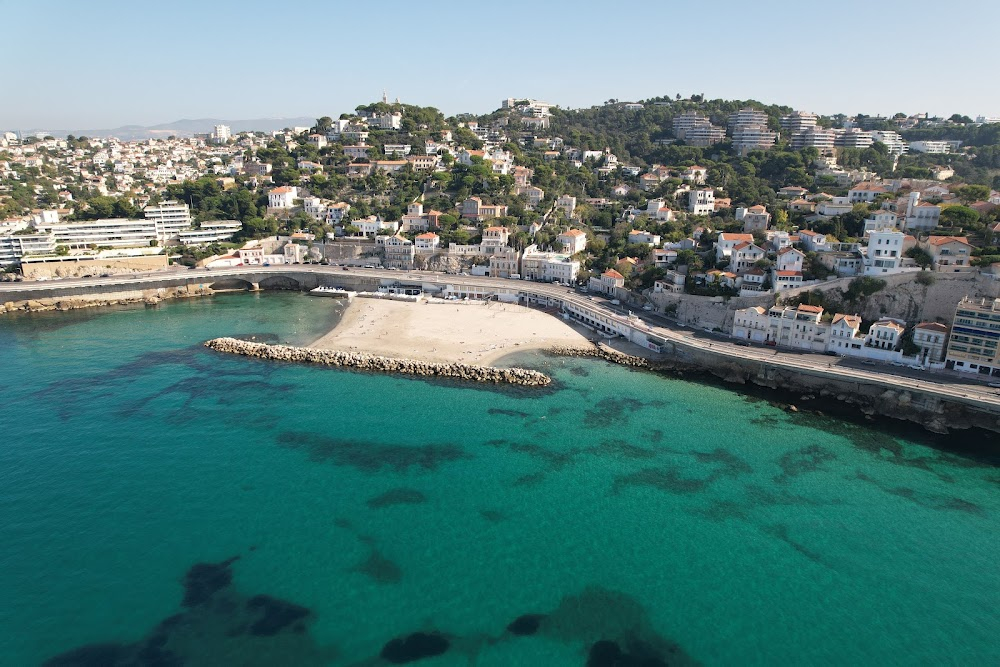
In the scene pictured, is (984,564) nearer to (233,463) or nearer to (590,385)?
(590,385)

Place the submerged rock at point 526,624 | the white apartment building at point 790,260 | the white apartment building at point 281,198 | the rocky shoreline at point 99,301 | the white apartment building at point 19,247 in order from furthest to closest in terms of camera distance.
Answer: the white apartment building at point 281,198 → the white apartment building at point 19,247 → the rocky shoreline at point 99,301 → the white apartment building at point 790,260 → the submerged rock at point 526,624

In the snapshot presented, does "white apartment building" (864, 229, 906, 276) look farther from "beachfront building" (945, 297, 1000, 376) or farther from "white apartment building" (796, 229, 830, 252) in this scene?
"beachfront building" (945, 297, 1000, 376)

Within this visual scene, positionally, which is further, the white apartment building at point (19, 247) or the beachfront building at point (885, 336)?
the white apartment building at point (19, 247)

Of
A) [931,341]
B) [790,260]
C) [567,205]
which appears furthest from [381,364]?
[567,205]

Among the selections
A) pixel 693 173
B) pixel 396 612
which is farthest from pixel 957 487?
pixel 693 173

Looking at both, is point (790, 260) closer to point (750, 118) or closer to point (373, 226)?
point (373, 226)

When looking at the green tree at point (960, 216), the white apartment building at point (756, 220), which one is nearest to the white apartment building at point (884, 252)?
the green tree at point (960, 216)

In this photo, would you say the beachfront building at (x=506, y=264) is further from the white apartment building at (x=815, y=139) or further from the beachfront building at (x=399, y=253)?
the white apartment building at (x=815, y=139)
